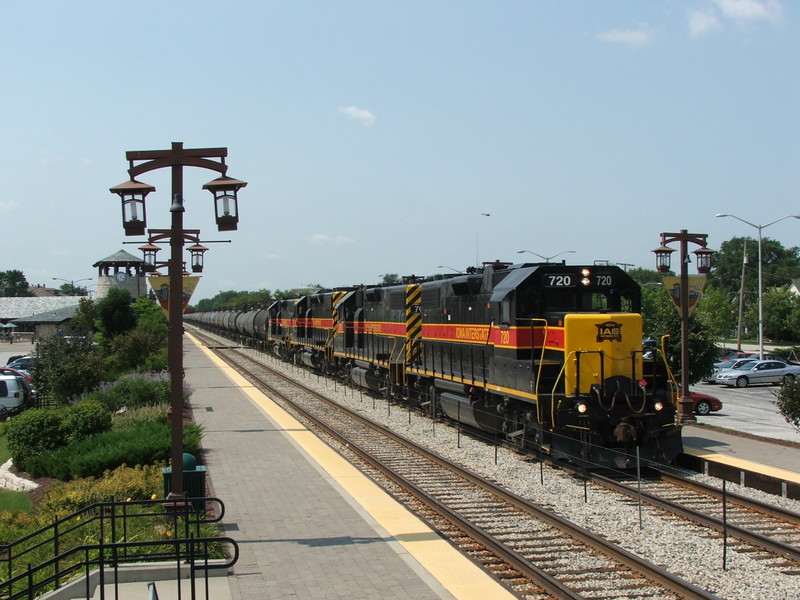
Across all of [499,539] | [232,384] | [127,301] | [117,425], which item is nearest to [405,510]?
[499,539]

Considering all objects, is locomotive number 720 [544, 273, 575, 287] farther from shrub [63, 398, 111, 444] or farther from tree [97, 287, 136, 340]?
tree [97, 287, 136, 340]

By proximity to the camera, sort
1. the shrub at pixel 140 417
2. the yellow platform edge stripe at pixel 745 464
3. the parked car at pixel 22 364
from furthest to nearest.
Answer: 1. the parked car at pixel 22 364
2. the shrub at pixel 140 417
3. the yellow platform edge stripe at pixel 745 464

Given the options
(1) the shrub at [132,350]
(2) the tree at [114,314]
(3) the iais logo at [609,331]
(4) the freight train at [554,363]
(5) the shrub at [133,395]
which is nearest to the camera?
(4) the freight train at [554,363]

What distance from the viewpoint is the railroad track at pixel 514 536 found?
902 cm

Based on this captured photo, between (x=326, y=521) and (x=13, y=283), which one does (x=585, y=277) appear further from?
(x=13, y=283)

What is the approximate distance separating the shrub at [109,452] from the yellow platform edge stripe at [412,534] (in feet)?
9.86

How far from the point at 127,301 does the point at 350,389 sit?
16.6m

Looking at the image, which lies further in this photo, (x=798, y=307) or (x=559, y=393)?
(x=798, y=307)

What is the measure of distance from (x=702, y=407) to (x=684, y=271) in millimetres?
6722

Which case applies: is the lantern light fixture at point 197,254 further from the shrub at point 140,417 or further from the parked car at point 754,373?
the parked car at point 754,373

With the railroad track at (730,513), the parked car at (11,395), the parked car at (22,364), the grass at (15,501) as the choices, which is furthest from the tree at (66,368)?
the railroad track at (730,513)

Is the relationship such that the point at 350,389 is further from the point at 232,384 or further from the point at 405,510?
the point at 405,510

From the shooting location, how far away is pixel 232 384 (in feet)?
118

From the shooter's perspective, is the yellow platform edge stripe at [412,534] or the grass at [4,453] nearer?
the yellow platform edge stripe at [412,534]
